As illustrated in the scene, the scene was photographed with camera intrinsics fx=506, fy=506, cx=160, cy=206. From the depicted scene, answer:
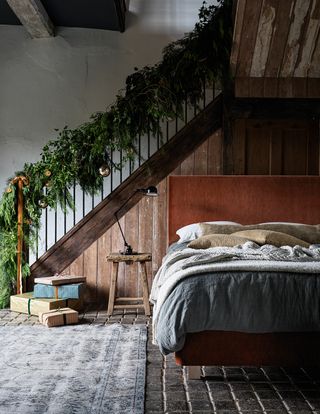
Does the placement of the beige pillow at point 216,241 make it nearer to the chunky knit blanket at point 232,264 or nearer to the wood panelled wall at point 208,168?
the chunky knit blanket at point 232,264

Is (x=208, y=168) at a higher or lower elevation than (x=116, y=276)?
higher

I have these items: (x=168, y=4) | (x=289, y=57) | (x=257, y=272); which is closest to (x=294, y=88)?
(x=289, y=57)

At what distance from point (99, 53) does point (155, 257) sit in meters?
2.45

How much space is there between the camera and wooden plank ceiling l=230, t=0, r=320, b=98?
4391 mm

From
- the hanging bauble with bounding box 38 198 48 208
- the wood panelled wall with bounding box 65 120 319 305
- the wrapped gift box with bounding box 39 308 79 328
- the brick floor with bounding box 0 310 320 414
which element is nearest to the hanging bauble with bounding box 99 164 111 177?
the wood panelled wall with bounding box 65 120 319 305

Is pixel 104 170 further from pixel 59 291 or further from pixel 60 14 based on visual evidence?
pixel 60 14

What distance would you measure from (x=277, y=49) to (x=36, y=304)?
3.18 metres

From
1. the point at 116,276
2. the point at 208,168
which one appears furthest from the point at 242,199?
the point at 116,276

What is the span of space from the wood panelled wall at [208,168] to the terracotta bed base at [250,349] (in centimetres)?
250

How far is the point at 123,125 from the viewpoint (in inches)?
191

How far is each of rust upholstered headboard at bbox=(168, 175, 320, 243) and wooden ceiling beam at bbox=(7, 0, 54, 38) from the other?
7.10ft

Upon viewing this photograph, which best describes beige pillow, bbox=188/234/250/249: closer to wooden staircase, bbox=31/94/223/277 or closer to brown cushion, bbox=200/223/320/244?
brown cushion, bbox=200/223/320/244

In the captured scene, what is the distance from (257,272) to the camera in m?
2.41

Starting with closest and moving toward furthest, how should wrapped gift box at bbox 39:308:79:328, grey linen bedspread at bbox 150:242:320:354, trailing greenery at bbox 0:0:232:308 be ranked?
grey linen bedspread at bbox 150:242:320:354 → wrapped gift box at bbox 39:308:79:328 → trailing greenery at bbox 0:0:232:308
